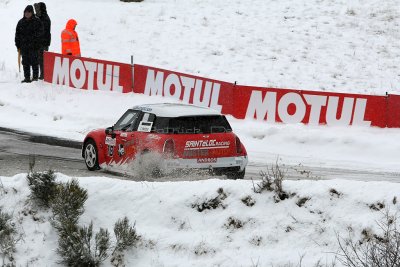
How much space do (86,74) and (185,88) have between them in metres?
3.97

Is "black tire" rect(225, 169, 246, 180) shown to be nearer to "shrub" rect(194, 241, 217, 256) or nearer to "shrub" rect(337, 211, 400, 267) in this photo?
"shrub" rect(194, 241, 217, 256)

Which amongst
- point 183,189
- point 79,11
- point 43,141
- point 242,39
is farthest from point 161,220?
point 79,11

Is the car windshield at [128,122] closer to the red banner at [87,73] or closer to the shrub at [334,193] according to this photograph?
the shrub at [334,193]

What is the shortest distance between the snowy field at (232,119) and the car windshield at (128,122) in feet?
10.6

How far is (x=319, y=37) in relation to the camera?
29500 mm

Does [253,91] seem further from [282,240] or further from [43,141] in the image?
[282,240]

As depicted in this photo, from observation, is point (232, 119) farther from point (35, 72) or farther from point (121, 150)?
point (35, 72)

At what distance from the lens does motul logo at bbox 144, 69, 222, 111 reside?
19656mm

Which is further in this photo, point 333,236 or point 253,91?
point 253,91

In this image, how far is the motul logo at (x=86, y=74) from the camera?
2225cm

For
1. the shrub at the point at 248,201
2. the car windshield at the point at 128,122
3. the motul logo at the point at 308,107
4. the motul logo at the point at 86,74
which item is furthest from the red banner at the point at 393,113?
the shrub at the point at 248,201

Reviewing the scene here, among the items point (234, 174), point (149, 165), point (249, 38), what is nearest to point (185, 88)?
point (234, 174)

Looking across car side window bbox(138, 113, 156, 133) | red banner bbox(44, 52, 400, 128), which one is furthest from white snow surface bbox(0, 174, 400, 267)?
red banner bbox(44, 52, 400, 128)

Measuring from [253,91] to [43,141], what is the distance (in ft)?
17.2
